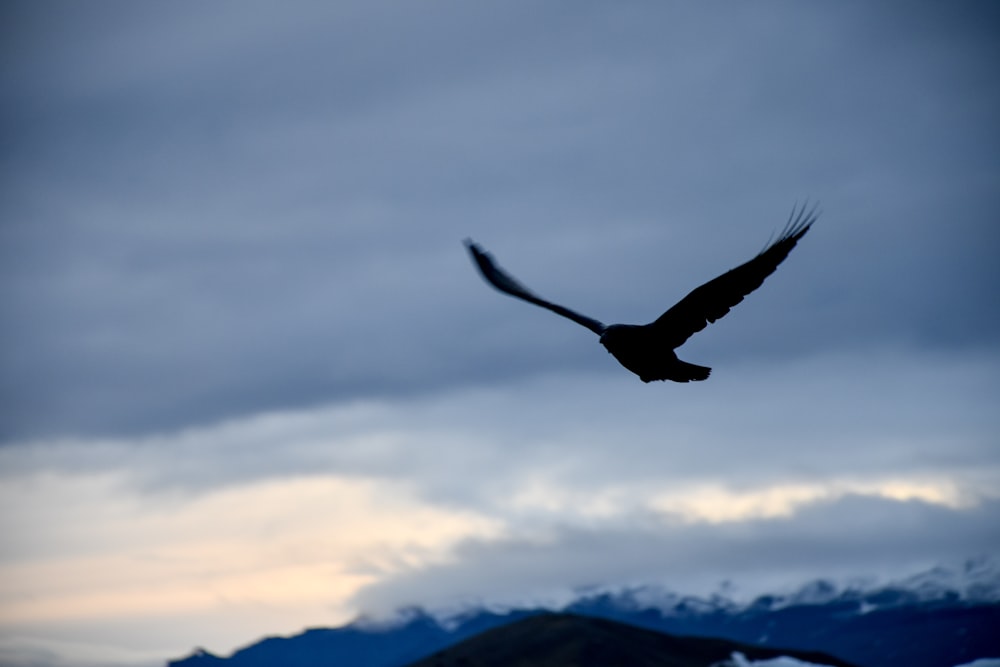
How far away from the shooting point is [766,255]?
34.0 m

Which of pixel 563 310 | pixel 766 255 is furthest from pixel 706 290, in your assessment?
pixel 563 310

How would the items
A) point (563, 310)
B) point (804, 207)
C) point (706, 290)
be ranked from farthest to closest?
point (563, 310)
point (706, 290)
point (804, 207)

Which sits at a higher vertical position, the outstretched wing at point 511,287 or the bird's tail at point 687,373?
the outstretched wing at point 511,287

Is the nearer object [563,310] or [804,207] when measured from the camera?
[804,207]

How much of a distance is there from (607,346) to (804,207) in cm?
655

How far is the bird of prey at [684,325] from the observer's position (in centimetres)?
3412

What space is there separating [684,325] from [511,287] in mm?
5739

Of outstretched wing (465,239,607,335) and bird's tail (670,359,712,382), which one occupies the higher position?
outstretched wing (465,239,607,335)

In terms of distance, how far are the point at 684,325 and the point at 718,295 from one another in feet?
3.99

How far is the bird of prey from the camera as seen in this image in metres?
34.1

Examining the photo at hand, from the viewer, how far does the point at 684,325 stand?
3516cm

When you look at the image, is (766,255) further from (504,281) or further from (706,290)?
(504,281)

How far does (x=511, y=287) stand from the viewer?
126ft

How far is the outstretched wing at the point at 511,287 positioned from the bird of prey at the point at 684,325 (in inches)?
56.9
